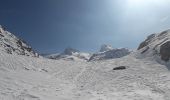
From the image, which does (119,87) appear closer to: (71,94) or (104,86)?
(104,86)

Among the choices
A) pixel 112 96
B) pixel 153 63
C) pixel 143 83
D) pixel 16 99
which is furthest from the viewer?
pixel 153 63

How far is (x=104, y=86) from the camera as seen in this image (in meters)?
25.6

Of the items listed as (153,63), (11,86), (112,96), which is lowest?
(112,96)

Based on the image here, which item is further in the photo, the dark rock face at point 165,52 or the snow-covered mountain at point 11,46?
the snow-covered mountain at point 11,46

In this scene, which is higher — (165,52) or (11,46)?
(11,46)

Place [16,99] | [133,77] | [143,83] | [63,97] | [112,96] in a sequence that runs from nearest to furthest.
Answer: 1. [16,99]
2. [63,97]
3. [112,96]
4. [143,83]
5. [133,77]

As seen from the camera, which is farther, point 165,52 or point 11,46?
point 11,46

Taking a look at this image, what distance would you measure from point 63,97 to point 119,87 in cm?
731

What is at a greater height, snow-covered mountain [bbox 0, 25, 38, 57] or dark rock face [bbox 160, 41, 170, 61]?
snow-covered mountain [bbox 0, 25, 38, 57]

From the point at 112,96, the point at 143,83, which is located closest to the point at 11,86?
the point at 112,96

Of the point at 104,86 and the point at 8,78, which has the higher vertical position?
the point at 8,78

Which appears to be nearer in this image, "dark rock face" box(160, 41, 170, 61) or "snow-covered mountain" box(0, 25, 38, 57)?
"dark rock face" box(160, 41, 170, 61)

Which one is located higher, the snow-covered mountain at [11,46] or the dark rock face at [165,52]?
the snow-covered mountain at [11,46]

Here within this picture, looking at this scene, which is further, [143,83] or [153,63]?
[153,63]
